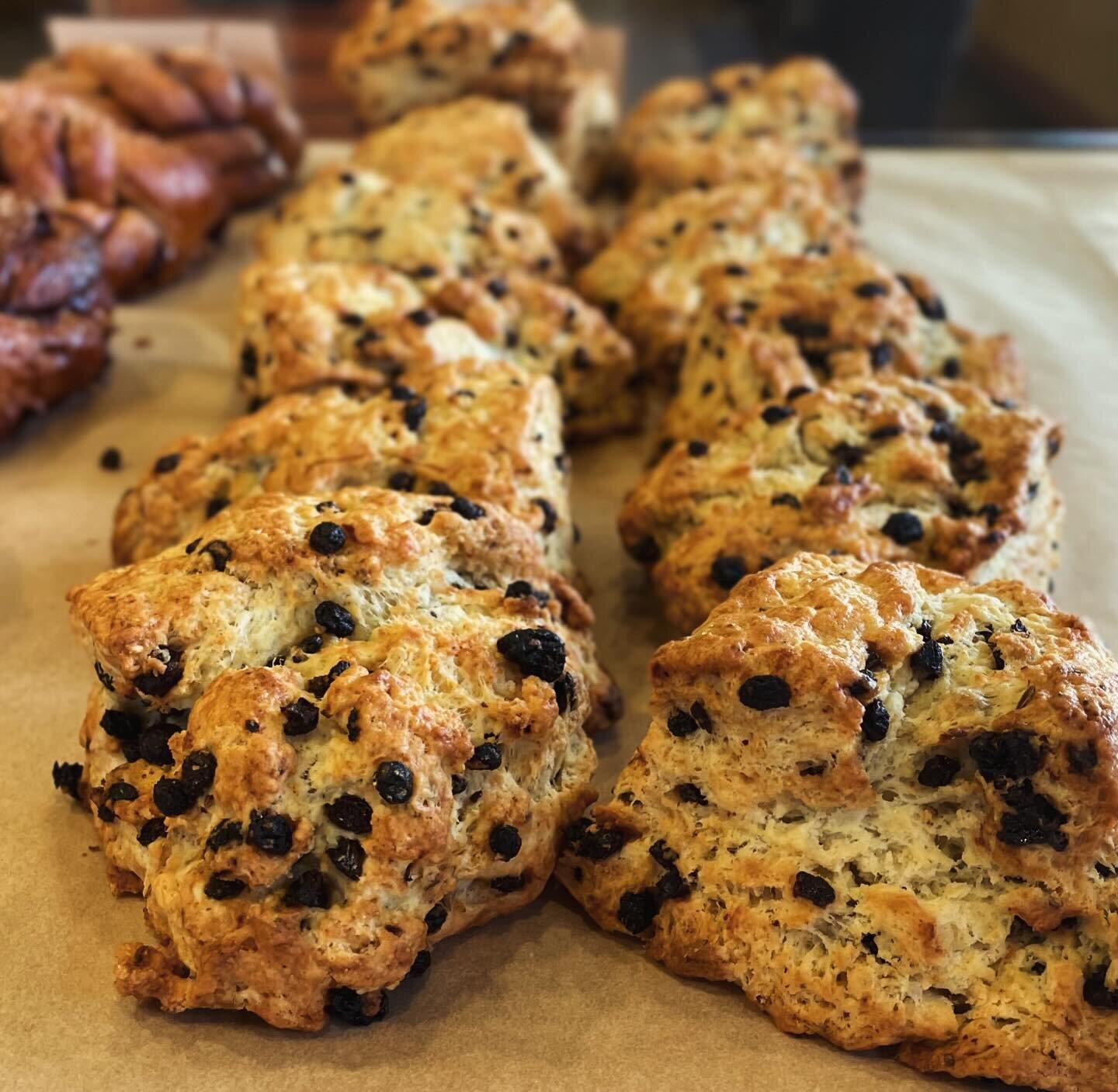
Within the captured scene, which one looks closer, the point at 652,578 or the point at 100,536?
the point at 652,578

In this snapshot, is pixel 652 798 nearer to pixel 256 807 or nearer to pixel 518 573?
pixel 518 573

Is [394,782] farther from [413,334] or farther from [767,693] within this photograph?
[413,334]

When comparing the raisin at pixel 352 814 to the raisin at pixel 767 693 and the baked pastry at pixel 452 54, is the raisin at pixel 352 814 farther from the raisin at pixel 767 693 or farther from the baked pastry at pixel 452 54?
the baked pastry at pixel 452 54

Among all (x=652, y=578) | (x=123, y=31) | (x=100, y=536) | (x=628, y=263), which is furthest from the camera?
(x=123, y=31)

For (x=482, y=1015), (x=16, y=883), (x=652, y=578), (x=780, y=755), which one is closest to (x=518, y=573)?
(x=652, y=578)

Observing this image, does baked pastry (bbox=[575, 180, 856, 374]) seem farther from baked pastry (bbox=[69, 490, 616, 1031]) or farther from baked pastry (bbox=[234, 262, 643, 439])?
baked pastry (bbox=[69, 490, 616, 1031])

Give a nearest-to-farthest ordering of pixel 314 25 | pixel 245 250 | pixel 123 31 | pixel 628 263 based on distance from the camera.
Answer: pixel 628 263 < pixel 245 250 < pixel 123 31 < pixel 314 25

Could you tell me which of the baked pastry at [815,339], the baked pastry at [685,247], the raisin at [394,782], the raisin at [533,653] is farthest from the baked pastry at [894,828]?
the baked pastry at [685,247]
